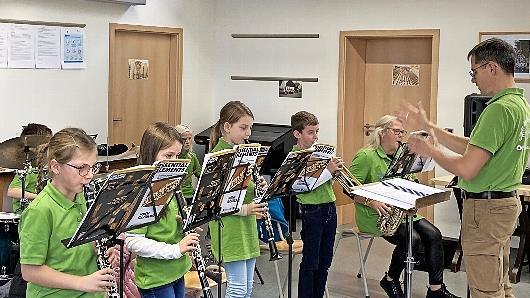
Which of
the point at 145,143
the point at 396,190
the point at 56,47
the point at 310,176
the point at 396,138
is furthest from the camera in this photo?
the point at 56,47

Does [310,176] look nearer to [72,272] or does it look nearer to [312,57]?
[72,272]

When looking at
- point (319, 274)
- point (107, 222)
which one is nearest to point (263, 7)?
point (319, 274)

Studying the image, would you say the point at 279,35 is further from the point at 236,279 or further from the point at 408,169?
the point at 236,279

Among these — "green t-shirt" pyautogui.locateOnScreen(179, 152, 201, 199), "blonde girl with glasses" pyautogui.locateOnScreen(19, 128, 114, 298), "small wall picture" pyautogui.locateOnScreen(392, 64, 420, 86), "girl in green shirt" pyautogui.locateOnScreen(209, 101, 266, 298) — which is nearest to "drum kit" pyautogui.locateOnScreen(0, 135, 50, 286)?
"green t-shirt" pyautogui.locateOnScreen(179, 152, 201, 199)

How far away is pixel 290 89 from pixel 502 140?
519 centimetres

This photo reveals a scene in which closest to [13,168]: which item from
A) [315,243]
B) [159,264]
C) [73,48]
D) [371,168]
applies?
[315,243]

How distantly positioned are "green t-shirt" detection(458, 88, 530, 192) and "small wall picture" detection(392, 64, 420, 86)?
14.6 ft

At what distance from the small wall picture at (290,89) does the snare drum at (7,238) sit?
419cm

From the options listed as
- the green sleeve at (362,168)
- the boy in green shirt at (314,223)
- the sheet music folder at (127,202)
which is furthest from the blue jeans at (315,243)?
the sheet music folder at (127,202)

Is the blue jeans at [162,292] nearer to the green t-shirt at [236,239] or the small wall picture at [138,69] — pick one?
the green t-shirt at [236,239]

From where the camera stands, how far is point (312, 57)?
847cm

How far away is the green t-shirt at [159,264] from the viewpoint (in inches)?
132

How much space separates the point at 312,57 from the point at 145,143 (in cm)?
517

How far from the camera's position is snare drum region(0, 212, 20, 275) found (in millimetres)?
4811
